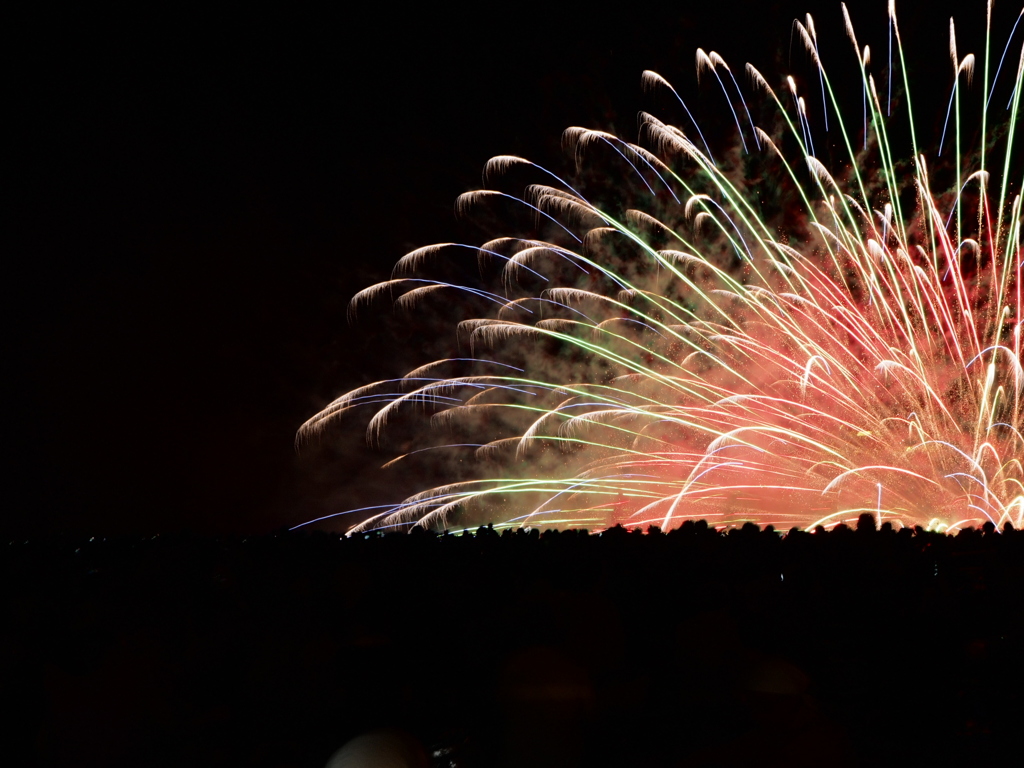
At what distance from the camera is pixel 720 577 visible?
172 inches

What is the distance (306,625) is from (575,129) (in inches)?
525

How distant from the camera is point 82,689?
2330mm

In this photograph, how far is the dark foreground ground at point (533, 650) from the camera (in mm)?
2451

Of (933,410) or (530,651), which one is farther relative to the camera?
(933,410)

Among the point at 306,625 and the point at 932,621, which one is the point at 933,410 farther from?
the point at 306,625

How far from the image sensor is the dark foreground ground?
2451mm

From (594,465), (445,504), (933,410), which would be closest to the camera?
(933,410)

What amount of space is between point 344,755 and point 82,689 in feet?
2.94

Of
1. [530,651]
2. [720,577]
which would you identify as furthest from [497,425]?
[530,651]

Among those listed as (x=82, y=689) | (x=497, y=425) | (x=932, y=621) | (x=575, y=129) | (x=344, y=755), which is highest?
(x=575, y=129)

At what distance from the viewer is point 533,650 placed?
2.64 m

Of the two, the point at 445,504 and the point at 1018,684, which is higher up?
the point at 445,504

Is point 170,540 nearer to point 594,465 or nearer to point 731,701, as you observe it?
point 731,701

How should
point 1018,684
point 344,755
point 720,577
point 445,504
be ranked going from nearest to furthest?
point 344,755
point 1018,684
point 720,577
point 445,504
